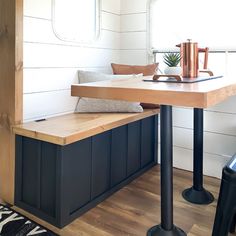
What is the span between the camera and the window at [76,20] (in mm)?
2144

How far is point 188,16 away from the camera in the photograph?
2398 millimetres

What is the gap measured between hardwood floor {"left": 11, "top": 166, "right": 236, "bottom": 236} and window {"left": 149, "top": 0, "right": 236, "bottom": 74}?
111 cm

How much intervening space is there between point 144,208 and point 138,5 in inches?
74.2

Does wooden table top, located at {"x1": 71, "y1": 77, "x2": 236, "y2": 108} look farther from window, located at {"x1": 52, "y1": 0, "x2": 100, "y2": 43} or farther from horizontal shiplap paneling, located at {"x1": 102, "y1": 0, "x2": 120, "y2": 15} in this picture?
horizontal shiplap paneling, located at {"x1": 102, "y1": 0, "x2": 120, "y2": 15}

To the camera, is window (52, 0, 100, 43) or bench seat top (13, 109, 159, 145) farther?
window (52, 0, 100, 43)

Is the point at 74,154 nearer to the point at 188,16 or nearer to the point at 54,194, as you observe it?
the point at 54,194

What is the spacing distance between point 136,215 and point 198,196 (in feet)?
1.69

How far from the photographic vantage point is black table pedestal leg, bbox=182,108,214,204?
6.41 ft

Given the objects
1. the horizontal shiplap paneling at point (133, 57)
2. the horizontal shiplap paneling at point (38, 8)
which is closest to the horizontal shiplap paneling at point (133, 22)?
the horizontal shiplap paneling at point (133, 57)

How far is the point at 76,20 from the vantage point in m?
2.34

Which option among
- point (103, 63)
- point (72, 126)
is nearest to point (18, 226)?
point (72, 126)

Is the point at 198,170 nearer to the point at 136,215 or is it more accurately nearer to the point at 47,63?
the point at 136,215

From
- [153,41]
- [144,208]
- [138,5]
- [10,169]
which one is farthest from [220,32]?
[10,169]

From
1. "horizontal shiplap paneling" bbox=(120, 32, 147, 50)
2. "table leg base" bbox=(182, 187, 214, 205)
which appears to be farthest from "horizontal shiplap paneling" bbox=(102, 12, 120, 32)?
"table leg base" bbox=(182, 187, 214, 205)
